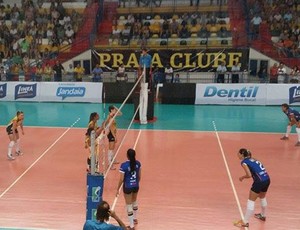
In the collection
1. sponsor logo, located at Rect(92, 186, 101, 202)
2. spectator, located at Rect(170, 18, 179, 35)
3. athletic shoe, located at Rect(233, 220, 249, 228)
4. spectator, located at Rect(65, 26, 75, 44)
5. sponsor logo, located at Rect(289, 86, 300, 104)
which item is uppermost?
spectator, located at Rect(170, 18, 179, 35)

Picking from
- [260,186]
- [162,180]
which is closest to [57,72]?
[162,180]

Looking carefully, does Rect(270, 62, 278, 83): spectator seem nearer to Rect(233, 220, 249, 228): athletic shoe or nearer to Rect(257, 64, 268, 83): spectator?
Rect(257, 64, 268, 83): spectator

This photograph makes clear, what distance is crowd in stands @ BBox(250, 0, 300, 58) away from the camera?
2591cm

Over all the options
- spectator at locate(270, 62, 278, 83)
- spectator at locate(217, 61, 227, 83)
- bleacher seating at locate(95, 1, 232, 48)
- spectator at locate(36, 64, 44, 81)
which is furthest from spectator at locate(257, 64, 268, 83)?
spectator at locate(36, 64, 44, 81)

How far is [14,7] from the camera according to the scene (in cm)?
3122

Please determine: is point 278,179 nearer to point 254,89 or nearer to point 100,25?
point 254,89

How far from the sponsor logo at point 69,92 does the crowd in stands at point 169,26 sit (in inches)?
244

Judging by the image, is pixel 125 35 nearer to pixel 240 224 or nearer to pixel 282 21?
pixel 282 21

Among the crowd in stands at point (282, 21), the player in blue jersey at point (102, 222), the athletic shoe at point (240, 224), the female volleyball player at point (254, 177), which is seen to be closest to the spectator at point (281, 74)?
the crowd in stands at point (282, 21)

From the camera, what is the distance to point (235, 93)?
22.0m

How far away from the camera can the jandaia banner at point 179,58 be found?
23.9 m

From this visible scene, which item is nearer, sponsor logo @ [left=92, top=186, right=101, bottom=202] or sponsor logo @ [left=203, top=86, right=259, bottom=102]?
sponsor logo @ [left=92, top=186, right=101, bottom=202]

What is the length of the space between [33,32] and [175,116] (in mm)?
14879

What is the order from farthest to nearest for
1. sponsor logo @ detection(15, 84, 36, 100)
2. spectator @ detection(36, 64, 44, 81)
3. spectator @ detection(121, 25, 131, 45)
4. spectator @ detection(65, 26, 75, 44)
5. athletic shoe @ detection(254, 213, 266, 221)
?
spectator @ detection(65, 26, 75, 44), spectator @ detection(121, 25, 131, 45), spectator @ detection(36, 64, 44, 81), sponsor logo @ detection(15, 84, 36, 100), athletic shoe @ detection(254, 213, 266, 221)
